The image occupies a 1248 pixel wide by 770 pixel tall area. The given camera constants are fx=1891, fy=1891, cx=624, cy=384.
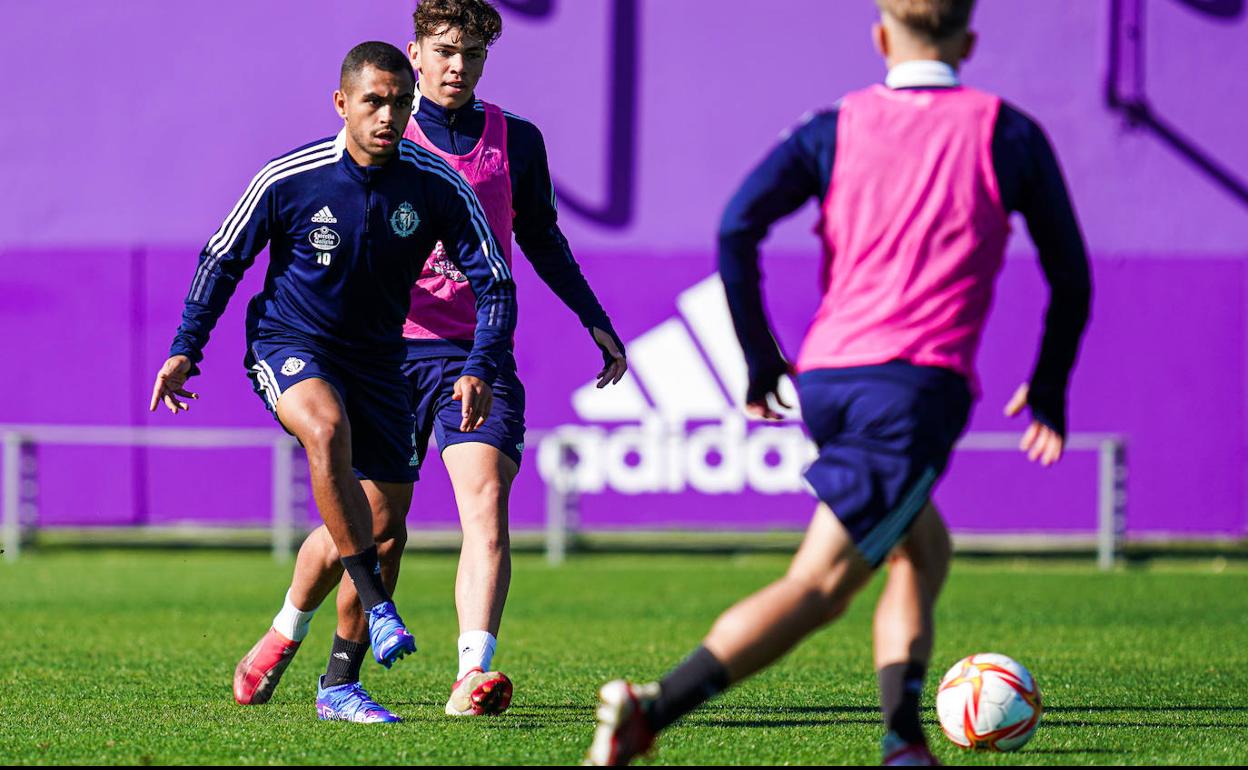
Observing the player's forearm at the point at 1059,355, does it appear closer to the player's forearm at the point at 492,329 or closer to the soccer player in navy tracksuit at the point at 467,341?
the player's forearm at the point at 492,329

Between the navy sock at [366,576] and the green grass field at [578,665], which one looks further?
the navy sock at [366,576]

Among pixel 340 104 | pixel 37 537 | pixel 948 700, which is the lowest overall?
pixel 37 537

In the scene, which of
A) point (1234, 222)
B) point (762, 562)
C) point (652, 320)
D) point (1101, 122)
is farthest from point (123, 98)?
point (1234, 222)

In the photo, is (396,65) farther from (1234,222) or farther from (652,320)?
(1234,222)

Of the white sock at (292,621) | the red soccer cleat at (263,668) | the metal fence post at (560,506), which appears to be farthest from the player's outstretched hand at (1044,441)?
the metal fence post at (560,506)

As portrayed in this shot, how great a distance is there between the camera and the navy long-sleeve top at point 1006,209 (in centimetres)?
459

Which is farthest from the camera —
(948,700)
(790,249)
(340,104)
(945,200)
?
(790,249)

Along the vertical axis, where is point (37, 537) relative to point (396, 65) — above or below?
below

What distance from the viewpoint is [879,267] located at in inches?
181

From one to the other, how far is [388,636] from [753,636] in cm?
157

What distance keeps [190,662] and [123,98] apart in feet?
39.1

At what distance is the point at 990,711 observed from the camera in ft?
18.4

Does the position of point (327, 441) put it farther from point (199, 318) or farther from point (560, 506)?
point (560, 506)

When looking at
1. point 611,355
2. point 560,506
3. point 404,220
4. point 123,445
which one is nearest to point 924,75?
point 404,220
